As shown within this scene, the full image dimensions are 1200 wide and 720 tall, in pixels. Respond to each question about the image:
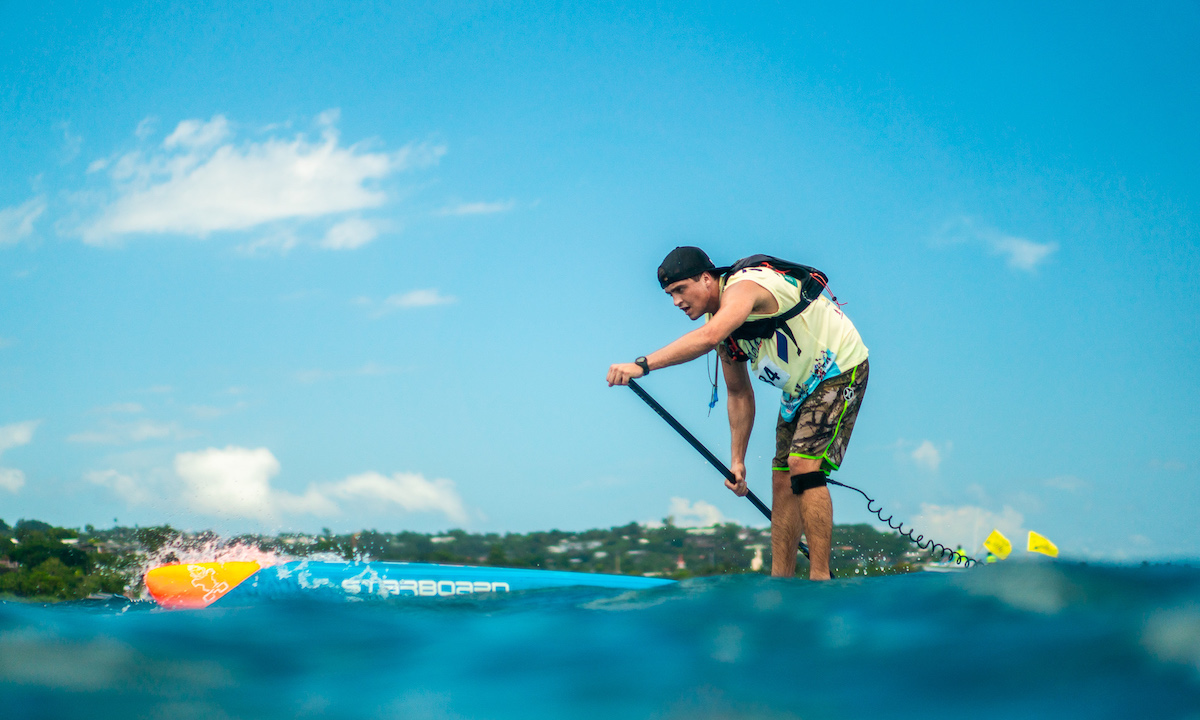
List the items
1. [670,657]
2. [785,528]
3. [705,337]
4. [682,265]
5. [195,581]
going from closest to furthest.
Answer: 1. [670,657]
2. [705,337]
3. [682,265]
4. [785,528]
5. [195,581]

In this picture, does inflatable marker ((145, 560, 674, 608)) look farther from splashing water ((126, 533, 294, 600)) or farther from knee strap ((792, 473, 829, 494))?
knee strap ((792, 473, 829, 494))

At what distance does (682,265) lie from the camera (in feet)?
13.0

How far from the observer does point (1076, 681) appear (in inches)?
94.5

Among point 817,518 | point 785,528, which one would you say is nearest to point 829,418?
point 817,518

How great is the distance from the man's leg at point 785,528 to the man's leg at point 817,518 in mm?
267

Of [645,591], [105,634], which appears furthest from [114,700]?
[645,591]

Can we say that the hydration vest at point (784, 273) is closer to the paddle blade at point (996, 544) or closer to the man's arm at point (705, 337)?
the man's arm at point (705, 337)

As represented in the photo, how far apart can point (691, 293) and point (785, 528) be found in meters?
1.39

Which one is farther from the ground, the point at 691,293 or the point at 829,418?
the point at 691,293

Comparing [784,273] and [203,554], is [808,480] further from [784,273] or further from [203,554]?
[203,554]

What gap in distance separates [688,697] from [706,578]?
1.40 m

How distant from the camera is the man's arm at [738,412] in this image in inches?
180

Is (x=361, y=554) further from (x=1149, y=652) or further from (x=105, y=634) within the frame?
(x=1149, y=652)

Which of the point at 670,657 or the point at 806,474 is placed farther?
the point at 806,474
